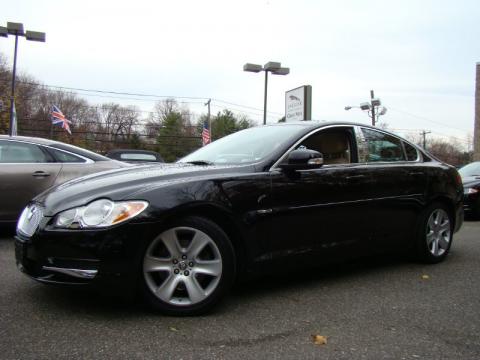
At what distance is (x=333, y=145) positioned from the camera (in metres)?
4.56

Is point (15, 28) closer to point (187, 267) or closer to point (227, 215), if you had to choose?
point (227, 215)

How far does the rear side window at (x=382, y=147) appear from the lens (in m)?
4.78

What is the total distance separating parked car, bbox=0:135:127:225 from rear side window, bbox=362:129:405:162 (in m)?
3.42

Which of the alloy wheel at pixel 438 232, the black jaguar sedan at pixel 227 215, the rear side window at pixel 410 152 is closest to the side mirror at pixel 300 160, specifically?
the black jaguar sedan at pixel 227 215

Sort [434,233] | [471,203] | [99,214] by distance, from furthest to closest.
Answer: [471,203] < [434,233] < [99,214]

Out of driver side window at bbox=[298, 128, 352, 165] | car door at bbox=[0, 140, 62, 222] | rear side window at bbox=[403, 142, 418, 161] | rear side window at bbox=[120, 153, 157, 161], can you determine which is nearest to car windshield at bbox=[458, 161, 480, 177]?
rear side window at bbox=[403, 142, 418, 161]

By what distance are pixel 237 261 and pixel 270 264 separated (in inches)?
11.4

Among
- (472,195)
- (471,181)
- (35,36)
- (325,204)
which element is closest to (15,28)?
(35,36)

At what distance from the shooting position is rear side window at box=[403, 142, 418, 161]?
517cm

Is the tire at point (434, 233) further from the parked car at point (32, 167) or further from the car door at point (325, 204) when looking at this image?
the parked car at point (32, 167)

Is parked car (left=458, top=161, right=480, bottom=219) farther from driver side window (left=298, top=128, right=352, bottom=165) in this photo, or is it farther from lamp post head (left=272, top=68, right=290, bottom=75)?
lamp post head (left=272, top=68, right=290, bottom=75)

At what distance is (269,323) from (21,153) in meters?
4.44

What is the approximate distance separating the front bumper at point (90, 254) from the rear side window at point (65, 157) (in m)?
3.34

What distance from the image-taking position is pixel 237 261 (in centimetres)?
363
